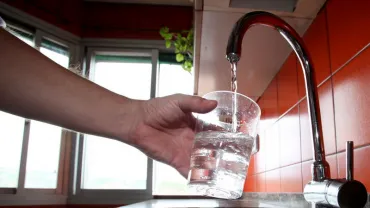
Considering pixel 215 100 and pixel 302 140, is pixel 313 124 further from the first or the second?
pixel 302 140

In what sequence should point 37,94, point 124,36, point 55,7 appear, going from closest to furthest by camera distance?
point 37,94, point 55,7, point 124,36

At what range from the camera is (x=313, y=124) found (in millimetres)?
747

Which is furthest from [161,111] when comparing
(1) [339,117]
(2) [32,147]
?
(2) [32,147]

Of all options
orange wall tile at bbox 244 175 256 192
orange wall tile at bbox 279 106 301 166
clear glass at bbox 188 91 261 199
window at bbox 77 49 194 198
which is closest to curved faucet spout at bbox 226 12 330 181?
clear glass at bbox 188 91 261 199

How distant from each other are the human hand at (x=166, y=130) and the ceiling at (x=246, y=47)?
312 mm

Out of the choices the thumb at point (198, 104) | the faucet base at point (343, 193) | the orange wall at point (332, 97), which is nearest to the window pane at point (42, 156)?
the orange wall at point (332, 97)

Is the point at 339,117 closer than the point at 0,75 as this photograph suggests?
No

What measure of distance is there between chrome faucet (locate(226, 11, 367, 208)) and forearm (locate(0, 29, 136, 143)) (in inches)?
13.4

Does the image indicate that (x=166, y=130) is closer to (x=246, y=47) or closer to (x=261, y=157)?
(x=246, y=47)

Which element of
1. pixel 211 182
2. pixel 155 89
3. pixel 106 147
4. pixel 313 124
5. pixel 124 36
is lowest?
pixel 211 182

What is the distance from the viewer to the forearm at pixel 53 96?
742 mm

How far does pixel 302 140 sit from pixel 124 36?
7.76 feet

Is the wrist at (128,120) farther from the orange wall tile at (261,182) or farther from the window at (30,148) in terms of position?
the window at (30,148)

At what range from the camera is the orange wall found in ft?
2.65
